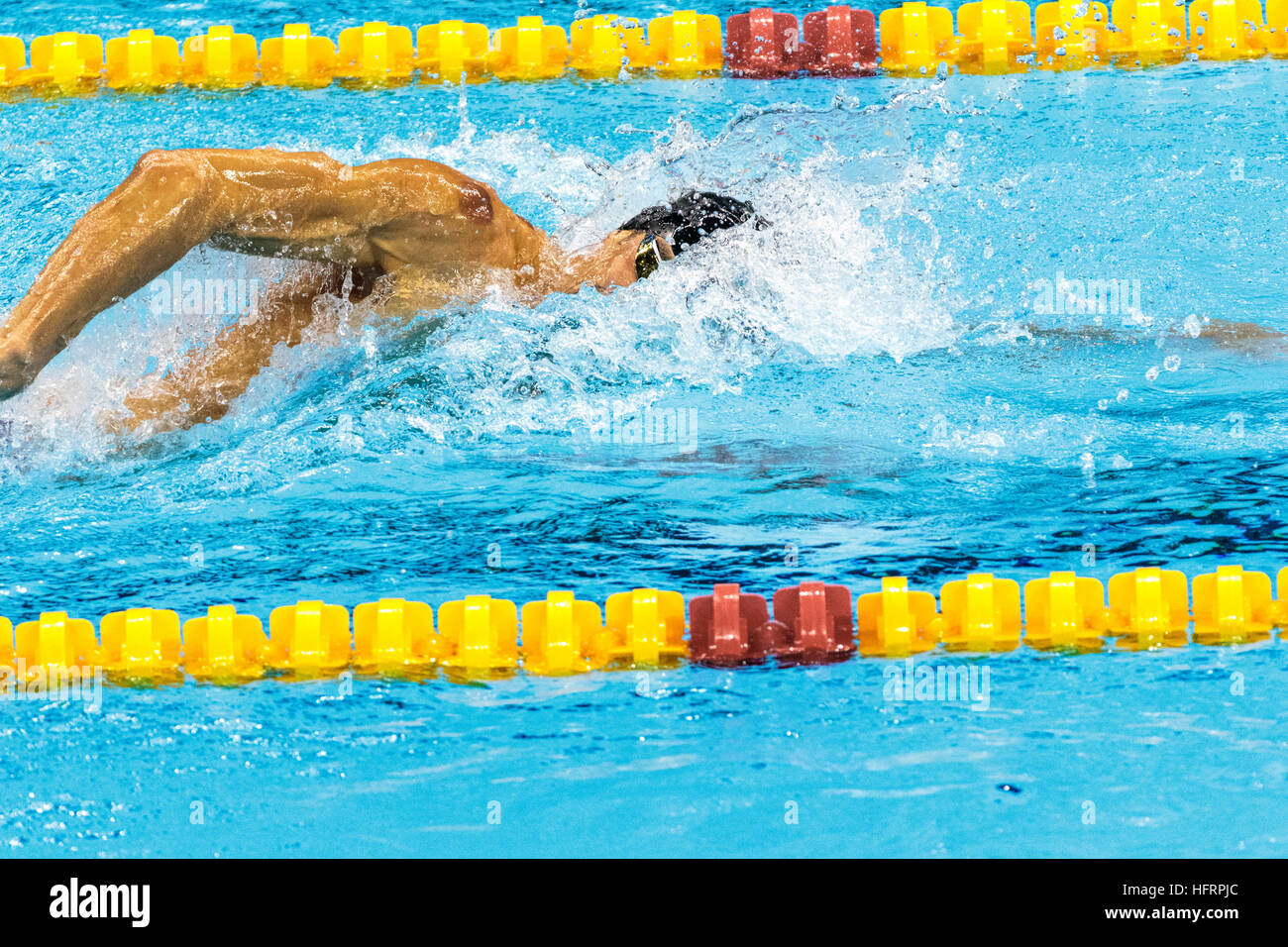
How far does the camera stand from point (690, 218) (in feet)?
10.8

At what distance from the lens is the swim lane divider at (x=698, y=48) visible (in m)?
5.30

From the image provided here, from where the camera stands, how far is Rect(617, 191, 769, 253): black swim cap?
3273mm

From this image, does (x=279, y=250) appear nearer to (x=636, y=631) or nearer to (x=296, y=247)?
(x=296, y=247)

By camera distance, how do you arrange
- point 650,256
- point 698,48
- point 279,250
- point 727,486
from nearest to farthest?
point 279,250 → point 727,486 → point 650,256 → point 698,48

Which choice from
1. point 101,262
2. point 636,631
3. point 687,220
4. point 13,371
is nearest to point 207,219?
point 101,262

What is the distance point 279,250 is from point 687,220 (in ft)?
3.17

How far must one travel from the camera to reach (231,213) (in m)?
Result: 2.56

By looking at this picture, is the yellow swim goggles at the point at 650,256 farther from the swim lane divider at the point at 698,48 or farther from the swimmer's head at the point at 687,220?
the swim lane divider at the point at 698,48

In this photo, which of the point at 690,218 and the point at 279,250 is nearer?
the point at 279,250
